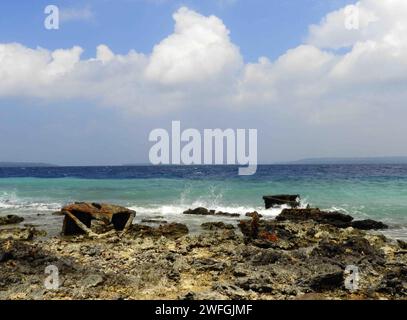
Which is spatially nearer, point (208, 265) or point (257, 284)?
point (257, 284)

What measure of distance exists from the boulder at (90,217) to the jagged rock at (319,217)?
10168mm

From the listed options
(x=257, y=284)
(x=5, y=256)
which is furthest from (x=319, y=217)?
(x=5, y=256)

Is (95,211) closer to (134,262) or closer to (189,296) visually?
(134,262)

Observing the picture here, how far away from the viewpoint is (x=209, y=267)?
13648 millimetres

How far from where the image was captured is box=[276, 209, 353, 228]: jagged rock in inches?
967

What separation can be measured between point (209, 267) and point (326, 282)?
12.4 ft

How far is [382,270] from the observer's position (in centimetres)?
1355

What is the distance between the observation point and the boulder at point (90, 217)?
67.8 feet

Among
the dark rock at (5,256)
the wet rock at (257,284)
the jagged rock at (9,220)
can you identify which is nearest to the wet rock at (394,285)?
the wet rock at (257,284)

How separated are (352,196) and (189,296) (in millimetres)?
39078

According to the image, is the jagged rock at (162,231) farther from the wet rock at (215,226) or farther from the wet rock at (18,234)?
the wet rock at (18,234)

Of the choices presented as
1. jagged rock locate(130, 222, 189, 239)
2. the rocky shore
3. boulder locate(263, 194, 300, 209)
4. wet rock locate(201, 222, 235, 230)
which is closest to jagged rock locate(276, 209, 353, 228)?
→ wet rock locate(201, 222, 235, 230)

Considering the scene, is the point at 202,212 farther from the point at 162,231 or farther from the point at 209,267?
the point at 209,267
